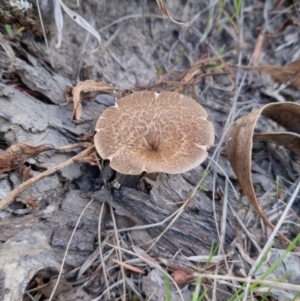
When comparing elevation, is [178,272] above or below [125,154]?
below

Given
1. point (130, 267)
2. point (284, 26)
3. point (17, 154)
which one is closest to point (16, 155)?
point (17, 154)

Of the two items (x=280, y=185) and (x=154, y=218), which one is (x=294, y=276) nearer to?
(x=280, y=185)

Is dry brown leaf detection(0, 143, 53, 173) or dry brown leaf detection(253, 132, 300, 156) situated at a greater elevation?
dry brown leaf detection(253, 132, 300, 156)

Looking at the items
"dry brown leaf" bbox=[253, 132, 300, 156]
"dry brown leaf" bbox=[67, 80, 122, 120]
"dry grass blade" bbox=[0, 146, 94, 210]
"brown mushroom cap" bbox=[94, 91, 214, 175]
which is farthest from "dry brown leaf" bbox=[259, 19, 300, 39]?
"dry grass blade" bbox=[0, 146, 94, 210]

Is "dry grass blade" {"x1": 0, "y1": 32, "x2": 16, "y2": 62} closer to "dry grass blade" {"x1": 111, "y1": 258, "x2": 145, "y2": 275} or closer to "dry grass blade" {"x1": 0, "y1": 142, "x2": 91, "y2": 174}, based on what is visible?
"dry grass blade" {"x1": 0, "y1": 142, "x2": 91, "y2": 174}

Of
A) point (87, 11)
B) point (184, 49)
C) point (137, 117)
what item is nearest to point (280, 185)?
point (137, 117)

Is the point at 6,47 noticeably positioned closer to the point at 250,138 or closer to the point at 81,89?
the point at 81,89
